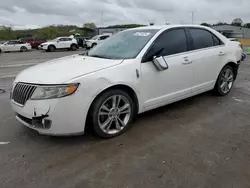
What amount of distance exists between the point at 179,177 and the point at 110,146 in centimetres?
105

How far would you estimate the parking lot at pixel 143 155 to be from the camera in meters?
2.63

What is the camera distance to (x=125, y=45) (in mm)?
4211

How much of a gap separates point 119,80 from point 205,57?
6.67ft

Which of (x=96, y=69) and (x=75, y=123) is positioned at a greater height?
(x=96, y=69)

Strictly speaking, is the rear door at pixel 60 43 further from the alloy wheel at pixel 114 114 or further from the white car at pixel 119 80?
the alloy wheel at pixel 114 114

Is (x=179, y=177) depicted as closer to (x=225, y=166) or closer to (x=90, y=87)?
(x=225, y=166)

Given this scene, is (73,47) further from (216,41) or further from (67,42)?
(216,41)

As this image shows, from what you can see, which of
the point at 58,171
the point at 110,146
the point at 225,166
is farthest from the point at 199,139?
the point at 58,171

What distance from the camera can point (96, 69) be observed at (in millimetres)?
3395

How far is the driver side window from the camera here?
13.1ft

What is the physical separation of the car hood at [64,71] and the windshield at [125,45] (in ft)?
0.93

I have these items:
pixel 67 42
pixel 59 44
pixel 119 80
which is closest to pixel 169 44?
pixel 119 80

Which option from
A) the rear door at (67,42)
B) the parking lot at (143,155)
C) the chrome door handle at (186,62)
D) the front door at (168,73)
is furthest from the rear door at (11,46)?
the chrome door handle at (186,62)

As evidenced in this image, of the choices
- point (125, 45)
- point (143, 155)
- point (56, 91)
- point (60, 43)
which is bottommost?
point (143, 155)
